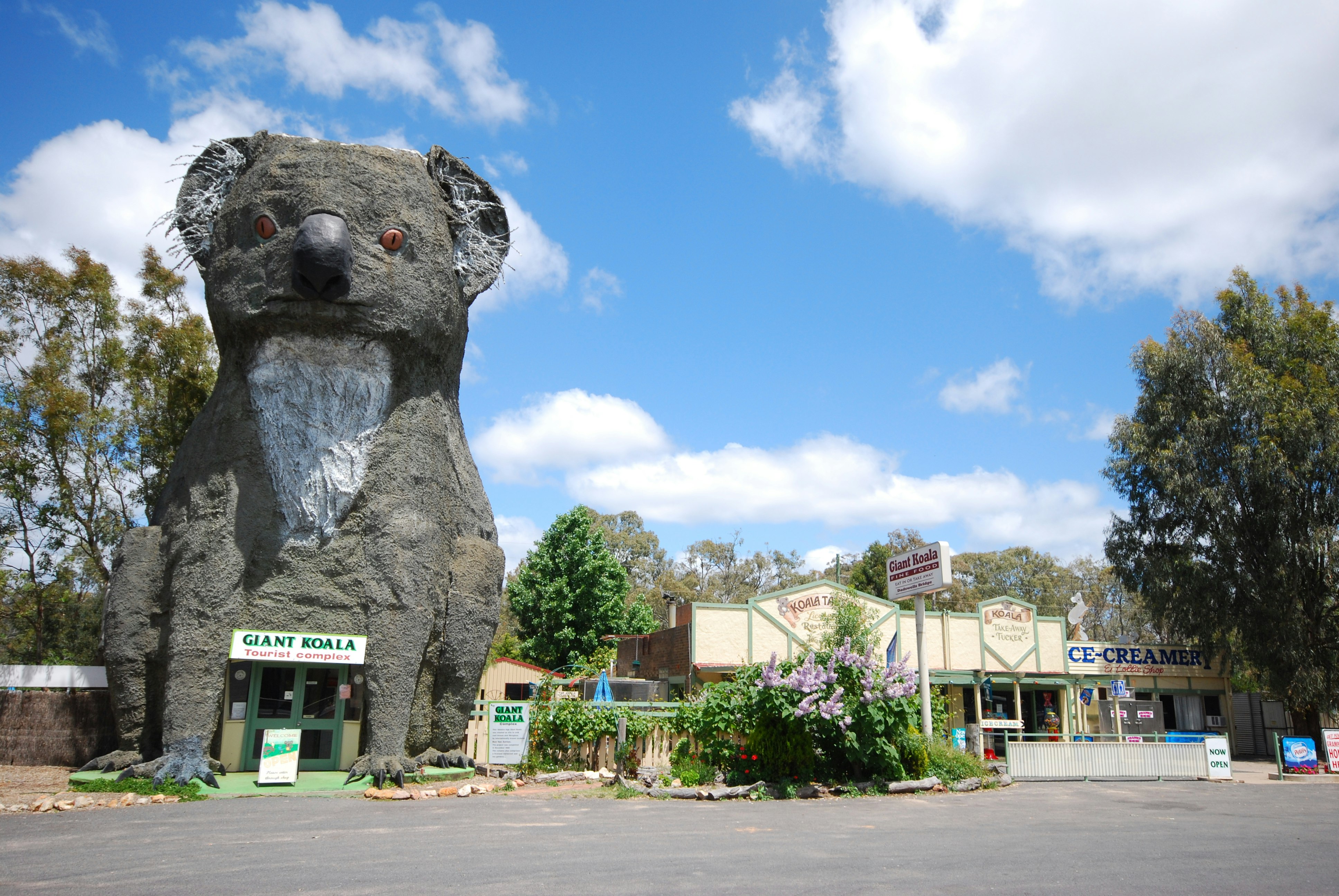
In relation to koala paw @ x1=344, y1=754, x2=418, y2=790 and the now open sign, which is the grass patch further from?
the now open sign

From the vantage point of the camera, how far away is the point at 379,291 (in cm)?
1271

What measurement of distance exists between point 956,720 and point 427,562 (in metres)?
20.2

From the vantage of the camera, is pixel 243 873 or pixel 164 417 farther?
pixel 164 417

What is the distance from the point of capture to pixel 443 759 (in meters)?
13.3

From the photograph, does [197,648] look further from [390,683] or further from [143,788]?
[390,683]

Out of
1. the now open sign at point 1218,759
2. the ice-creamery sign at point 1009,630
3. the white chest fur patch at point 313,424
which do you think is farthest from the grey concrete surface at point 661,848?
the ice-creamery sign at point 1009,630

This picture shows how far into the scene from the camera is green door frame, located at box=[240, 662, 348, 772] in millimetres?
13008

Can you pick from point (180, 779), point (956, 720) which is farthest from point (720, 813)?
point (956, 720)

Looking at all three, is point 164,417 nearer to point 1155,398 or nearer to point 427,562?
point 427,562

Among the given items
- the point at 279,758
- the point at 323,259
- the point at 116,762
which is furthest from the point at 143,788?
the point at 323,259

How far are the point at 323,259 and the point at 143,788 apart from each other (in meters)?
7.40

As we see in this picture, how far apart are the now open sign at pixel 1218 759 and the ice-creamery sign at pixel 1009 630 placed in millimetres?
10493

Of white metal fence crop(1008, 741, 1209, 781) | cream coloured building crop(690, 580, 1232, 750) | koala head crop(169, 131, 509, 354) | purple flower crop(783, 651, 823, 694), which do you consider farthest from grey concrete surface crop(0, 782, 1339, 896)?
cream coloured building crop(690, 580, 1232, 750)

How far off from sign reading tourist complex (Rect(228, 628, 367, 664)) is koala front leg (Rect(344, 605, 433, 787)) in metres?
0.27
